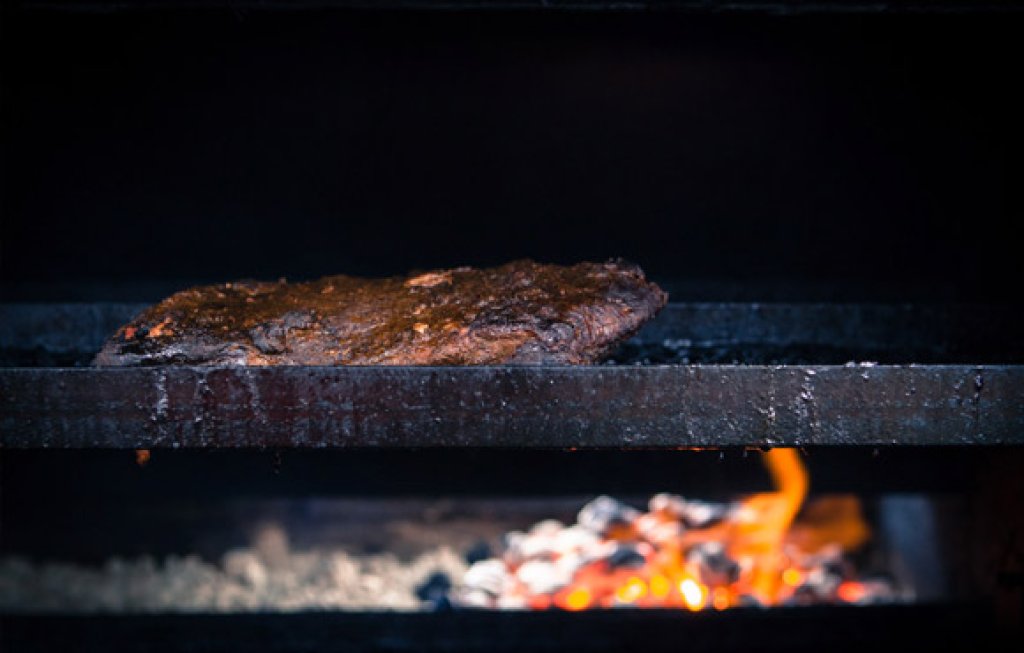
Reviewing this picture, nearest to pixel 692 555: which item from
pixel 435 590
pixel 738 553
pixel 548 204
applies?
pixel 738 553

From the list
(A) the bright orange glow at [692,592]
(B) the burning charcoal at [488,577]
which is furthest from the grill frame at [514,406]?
(B) the burning charcoal at [488,577]

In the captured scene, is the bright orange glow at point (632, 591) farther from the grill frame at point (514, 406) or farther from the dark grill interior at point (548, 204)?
the grill frame at point (514, 406)

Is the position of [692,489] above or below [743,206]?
below

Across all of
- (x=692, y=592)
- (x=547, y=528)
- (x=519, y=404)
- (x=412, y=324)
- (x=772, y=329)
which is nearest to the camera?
(x=519, y=404)

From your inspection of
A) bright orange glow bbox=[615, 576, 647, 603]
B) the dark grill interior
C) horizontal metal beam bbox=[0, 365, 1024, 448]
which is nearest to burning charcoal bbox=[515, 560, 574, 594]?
bright orange glow bbox=[615, 576, 647, 603]

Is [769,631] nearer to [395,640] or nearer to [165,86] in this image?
[395,640]

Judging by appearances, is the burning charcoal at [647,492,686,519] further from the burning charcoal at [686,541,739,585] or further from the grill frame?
the grill frame

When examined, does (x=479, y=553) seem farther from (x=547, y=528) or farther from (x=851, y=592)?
(x=851, y=592)

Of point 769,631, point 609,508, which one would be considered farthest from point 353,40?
point 769,631
